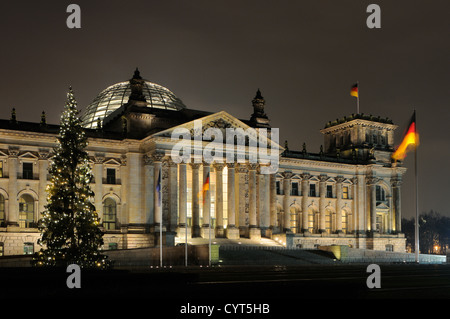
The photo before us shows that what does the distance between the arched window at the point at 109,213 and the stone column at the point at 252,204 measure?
1717cm

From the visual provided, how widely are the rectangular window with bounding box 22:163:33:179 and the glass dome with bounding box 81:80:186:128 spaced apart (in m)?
19.1

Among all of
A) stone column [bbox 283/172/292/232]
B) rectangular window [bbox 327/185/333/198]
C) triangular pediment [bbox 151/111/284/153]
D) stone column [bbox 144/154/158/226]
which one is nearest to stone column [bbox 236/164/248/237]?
triangular pediment [bbox 151/111/284/153]

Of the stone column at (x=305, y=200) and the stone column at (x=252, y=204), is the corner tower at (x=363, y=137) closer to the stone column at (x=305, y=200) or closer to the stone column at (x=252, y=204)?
the stone column at (x=305, y=200)

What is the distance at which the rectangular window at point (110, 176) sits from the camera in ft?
→ 236

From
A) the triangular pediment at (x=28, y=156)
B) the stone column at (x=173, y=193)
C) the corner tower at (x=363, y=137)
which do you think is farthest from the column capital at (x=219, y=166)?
the corner tower at (x=363, y=137)

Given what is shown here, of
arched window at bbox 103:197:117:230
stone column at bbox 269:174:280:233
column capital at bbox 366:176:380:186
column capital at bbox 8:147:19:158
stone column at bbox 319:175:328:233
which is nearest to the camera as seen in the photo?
column capital at bbox 8:147:19:158

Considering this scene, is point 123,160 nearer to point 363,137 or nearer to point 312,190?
point 312,190

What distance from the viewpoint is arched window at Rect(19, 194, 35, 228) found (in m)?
66.7

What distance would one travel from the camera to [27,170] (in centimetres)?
6750

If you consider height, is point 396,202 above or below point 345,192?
below

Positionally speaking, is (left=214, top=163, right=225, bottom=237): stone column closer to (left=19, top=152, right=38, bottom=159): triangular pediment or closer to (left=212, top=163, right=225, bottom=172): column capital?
(left=212, top=163, right=225, bottom=172): column capital

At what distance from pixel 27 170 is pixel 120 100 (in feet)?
80.2

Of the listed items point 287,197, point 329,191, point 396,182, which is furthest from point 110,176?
point 396,182
